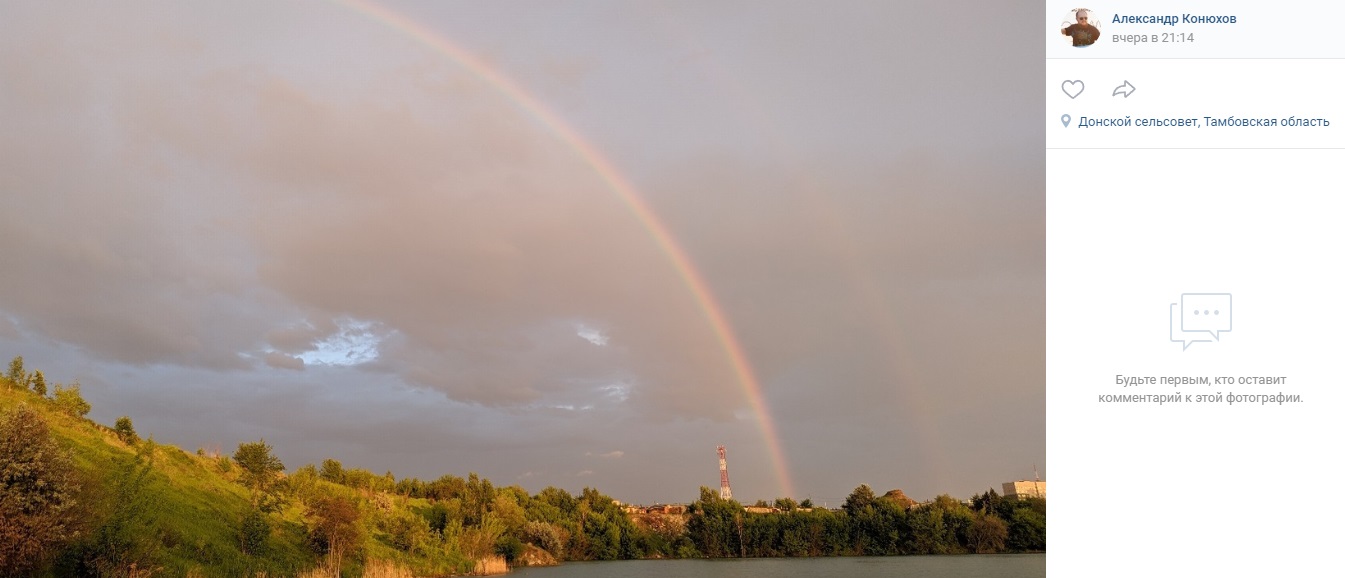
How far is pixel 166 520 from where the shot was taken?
137 ft

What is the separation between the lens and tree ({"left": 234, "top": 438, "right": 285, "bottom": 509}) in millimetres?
54938

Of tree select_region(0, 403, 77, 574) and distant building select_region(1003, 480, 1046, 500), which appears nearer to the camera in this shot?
tree select_region(0, 403, 77, 574)

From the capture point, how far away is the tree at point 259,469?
54938 millimetres

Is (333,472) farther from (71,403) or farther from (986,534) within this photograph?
(986,534)

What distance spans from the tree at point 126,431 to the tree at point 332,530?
1053 cm

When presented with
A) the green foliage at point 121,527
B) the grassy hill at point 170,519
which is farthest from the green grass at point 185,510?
the green foliage at point 121,527

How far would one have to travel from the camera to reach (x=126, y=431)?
5075 cm
